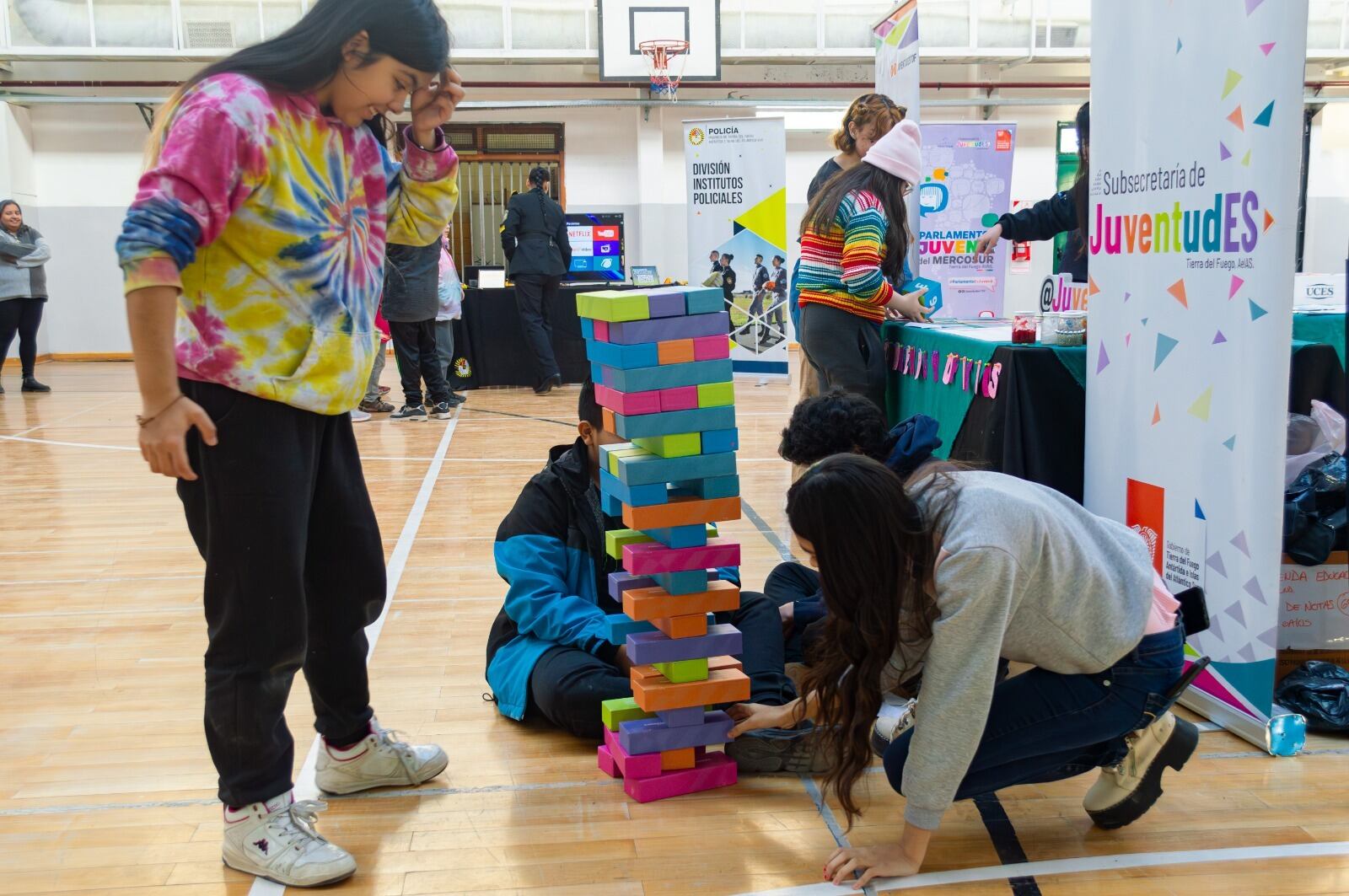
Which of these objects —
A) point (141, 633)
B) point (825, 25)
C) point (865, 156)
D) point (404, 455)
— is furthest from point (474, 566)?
point (825, 25)

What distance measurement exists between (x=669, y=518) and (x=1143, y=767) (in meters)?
0.91

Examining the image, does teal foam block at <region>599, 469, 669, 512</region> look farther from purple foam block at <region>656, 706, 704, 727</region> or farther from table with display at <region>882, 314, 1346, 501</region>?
table with display at <region>882, 314, 1346, 501</region>

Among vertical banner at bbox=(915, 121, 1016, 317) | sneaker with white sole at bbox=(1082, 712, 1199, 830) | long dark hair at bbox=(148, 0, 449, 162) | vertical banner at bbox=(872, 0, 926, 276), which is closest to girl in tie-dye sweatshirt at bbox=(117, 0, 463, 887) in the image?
long dark hair at bbox=(148, 0, 449, 162)

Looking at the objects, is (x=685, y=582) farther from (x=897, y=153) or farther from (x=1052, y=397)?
(x=897, y=153)

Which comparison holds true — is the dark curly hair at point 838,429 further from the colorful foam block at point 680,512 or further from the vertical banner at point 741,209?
the vertical banner at point 741,209

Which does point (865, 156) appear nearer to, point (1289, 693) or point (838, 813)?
point (1289, 693)

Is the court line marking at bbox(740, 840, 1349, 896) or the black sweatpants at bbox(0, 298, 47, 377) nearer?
the court line marking at bbox(740, 840, 1349, 896)

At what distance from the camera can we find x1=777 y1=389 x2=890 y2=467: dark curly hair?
2346 mm

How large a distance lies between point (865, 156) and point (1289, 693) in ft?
6.15

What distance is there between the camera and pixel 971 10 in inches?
429

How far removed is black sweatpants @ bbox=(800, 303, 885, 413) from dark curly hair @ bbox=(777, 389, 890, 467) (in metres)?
1.27

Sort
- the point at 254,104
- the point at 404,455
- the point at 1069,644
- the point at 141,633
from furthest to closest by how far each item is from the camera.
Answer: the point at 404,455 < the point at 141,633 < the point at 1069,644 < the point at 254,104

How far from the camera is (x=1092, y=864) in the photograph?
→ 6.23 ft

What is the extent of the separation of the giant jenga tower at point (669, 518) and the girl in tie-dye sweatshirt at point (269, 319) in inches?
17.7
